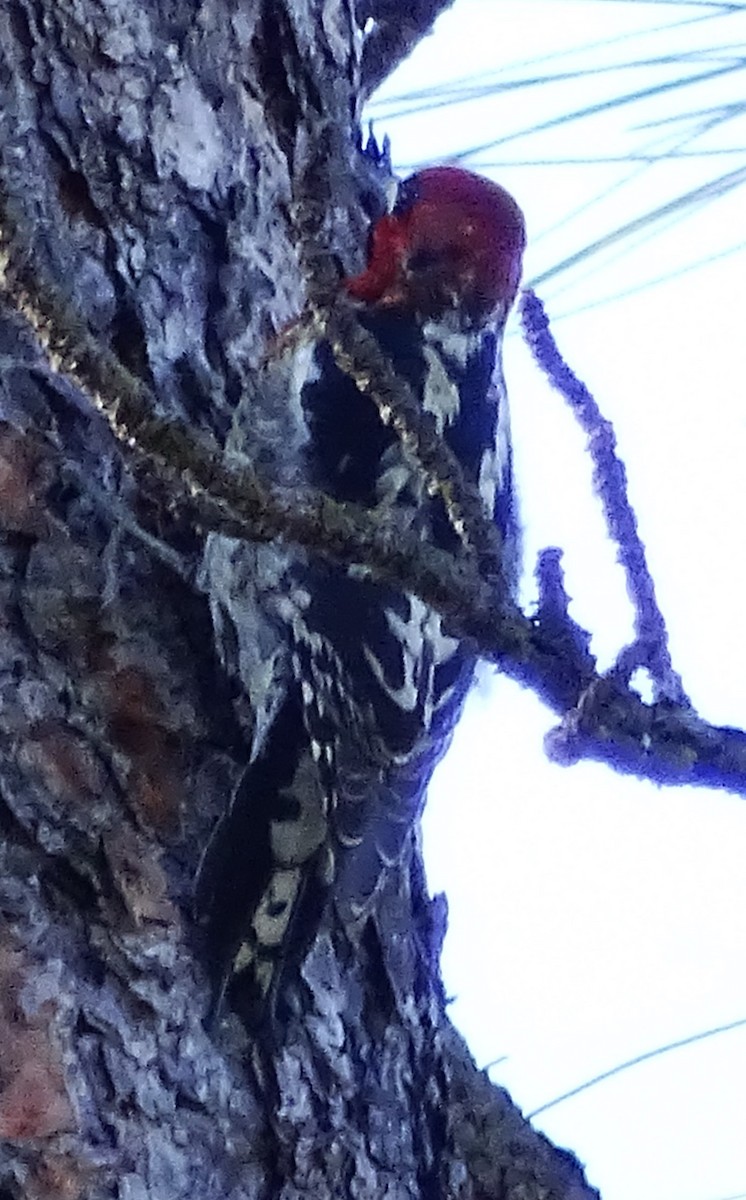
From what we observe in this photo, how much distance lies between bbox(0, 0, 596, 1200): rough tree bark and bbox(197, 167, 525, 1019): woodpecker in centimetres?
4

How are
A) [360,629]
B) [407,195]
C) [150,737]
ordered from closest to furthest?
[150,737]
[360,629]
[407,195]

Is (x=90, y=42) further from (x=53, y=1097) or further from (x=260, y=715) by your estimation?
(x=53, y=1097)

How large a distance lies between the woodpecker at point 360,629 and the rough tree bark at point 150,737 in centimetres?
4

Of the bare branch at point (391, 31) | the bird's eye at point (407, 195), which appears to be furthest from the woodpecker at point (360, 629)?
the bare branch at point (391, 31)

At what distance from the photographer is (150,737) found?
112cm

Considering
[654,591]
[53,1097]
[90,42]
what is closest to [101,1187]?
[53,1097]

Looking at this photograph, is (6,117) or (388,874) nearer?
(6,117)

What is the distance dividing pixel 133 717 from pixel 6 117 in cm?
45

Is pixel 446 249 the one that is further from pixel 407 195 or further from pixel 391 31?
pixel 391 31

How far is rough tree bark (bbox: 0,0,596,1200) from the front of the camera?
39.3 inches

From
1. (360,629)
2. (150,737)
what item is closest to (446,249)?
(360,629)

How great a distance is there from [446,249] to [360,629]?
1.61 ft

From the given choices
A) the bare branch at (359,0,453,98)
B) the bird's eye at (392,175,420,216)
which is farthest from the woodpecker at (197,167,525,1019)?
the bare branch at (359,0,453,98)

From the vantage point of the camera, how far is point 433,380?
1.58m
